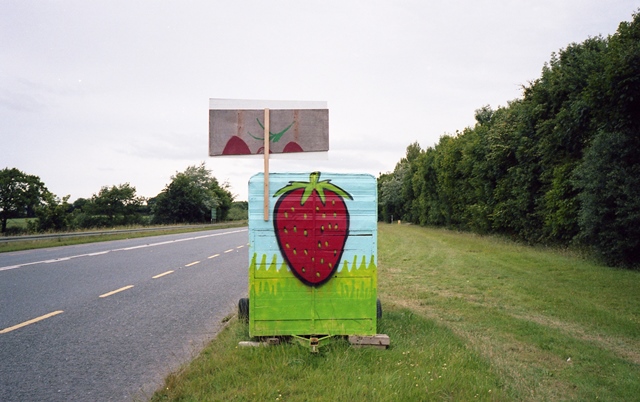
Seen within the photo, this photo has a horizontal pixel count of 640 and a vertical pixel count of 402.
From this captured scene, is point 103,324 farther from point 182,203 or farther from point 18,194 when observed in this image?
point 182,203

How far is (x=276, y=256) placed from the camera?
5.80m

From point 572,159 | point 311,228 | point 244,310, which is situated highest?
point 572,159

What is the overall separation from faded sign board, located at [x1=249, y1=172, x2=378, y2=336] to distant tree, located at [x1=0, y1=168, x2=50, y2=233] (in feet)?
190

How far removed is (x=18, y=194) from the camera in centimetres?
5662

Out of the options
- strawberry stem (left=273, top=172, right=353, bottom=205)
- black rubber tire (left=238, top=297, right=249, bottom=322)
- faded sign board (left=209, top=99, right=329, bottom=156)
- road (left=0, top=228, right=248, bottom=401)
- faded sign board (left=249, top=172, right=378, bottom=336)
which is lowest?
road (left=0, top=228, right=248, bottom=401)

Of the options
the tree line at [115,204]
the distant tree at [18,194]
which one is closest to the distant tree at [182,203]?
the tree line at [115,204]

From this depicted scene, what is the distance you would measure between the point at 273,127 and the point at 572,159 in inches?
681

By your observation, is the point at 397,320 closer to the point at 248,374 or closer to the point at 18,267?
the point at 248,374

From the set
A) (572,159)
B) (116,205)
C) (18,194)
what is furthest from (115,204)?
(572,159)

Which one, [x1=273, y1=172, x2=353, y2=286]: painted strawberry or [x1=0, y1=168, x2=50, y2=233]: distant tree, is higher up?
[x1=0, y1=168, x2=50, y2=233]: distant tree

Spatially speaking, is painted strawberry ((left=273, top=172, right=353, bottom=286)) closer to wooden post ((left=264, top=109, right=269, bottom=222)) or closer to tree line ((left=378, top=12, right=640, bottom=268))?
wooden post ((left=264, top=109, right=269, bottom=222))

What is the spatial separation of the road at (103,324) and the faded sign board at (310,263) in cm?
121

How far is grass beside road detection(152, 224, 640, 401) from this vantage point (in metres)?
4.48

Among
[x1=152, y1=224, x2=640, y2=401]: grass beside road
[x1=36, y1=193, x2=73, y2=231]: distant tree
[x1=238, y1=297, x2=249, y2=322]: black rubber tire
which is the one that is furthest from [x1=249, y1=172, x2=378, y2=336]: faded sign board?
[x1=36, y1=193, x2=73, y2=231]: distant tree
